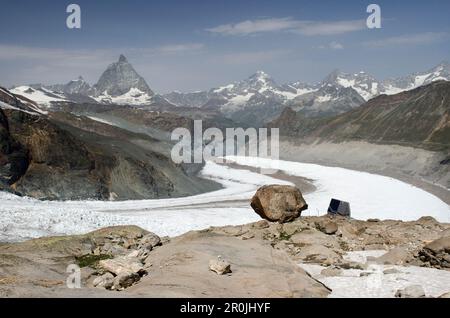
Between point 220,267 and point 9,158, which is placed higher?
point 9,158

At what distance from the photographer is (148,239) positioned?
2798 centimetres

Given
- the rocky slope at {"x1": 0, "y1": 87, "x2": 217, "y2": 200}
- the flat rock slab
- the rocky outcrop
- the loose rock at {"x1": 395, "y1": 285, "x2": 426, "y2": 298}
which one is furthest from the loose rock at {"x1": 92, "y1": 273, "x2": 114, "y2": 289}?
A: the rocky slope at {"x1": 0, "y1": 87, "x2": 217, "y2": 200}

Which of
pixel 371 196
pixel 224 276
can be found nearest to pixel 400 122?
pixel 371 196

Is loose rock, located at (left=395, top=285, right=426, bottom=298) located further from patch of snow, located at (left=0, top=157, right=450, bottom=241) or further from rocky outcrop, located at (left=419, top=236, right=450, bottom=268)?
patch of snow, located at (left=0, top=157, right=450, bottom=241)

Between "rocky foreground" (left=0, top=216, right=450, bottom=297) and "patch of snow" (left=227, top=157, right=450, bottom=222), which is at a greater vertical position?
"rocky foreground" (left=0, top=216, right=450, bottom=297)

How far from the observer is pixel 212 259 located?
2120 centimetres

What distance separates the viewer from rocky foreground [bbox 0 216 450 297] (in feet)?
59.1

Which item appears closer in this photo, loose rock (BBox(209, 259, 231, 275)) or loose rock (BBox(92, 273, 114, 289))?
loose rock (BBox(92, 273, 114, 289))

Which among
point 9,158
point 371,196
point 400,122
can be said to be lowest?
point 371,196

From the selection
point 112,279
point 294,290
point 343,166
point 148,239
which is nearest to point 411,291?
point 294,290

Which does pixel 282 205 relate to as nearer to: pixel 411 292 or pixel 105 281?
pixel 411 292

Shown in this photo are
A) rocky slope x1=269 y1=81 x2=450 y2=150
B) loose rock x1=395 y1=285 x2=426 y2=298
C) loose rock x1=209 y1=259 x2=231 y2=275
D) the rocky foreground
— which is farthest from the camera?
rocky slope x1=269 y1=81 x2=450 y2=150
